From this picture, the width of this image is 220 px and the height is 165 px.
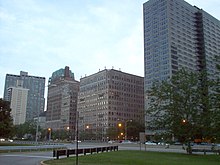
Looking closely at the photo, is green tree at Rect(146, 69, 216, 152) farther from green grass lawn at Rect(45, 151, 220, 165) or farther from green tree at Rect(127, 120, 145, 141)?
green tree at Rect(127, 120, 145, 141)

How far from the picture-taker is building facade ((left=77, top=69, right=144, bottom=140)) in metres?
178

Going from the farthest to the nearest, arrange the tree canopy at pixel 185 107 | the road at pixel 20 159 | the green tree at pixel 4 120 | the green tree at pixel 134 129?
the green tree at pixel 134 129, the green tree at pixel 4 120, the tree canopy at pixel 185 107, the road at pixel 20 159

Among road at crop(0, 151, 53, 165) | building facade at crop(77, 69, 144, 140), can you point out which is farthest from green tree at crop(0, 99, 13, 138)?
building facade at crop(77, 69, 144, 140)

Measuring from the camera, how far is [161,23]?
547 ft

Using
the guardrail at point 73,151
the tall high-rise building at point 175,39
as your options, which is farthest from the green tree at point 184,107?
the tall high-rise building at point 175,39

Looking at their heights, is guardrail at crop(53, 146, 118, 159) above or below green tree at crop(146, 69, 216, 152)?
below

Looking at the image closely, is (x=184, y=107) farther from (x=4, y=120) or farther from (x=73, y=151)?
(x=4, y=120)

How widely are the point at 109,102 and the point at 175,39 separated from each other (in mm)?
56183

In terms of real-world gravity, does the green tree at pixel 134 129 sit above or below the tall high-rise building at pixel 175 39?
below

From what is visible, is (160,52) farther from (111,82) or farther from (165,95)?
(165,95)

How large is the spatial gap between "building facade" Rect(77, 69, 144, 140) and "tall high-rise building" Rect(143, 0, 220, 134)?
896 inches

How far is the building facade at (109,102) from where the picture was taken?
177750mm

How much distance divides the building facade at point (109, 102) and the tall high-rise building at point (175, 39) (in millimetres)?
22749

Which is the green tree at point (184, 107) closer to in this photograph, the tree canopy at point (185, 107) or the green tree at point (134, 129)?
the tree canopy at point (185, 107)
